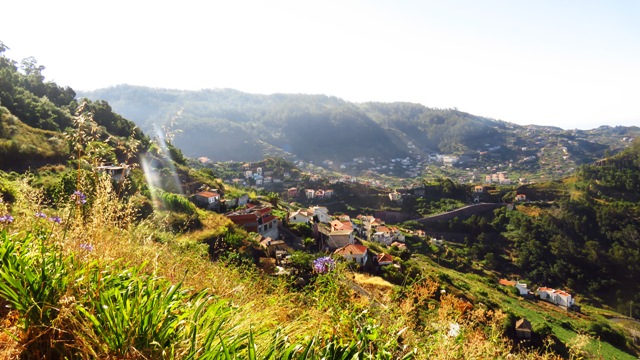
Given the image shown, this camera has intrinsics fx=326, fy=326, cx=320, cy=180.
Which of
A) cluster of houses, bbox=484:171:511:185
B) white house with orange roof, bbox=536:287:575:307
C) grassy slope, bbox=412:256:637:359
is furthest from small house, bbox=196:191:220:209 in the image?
cluster of houses, bbox=484:171:511:185

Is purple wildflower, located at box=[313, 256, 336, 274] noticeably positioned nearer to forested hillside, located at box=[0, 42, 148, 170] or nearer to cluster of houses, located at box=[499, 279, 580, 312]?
forested hillside, located at box=[0, 42, 148, 170]

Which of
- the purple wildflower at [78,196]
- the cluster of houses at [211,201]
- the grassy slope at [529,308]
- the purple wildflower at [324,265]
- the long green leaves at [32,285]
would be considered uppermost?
the purple wildflower at [78,196]

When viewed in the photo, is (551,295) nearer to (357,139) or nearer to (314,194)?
(314,194)

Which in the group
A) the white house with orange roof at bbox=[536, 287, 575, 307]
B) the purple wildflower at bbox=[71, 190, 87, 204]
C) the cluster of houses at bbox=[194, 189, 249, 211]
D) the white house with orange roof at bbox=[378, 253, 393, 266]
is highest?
the purple wildflower at bbox=[71, 190, 87, 204]

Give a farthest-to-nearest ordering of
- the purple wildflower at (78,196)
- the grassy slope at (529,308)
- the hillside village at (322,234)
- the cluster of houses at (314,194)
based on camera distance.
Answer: the cluster of houses at (314,194) → the grassy slope at (529,308) → the hillside village at (322,234) → the purple wildflower at (78,196)

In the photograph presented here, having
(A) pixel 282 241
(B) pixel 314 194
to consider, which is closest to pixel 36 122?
(A) pixel 282 241

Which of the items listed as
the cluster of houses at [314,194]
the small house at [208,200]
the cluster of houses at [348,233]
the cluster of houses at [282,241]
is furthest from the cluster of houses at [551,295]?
the small house at [208,200]

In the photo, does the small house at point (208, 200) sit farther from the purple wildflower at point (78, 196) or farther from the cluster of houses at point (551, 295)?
the cluster of houses at point (551, 295)

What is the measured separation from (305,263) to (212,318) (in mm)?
7960

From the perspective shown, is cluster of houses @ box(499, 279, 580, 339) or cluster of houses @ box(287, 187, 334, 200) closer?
cluster of houses @ box(499, 279, 580, 339)

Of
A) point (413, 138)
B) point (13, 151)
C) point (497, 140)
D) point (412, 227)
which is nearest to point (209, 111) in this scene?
point (413, 138)

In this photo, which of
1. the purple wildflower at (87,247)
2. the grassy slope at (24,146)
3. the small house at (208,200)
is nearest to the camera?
the purple wildflower at (87,247)

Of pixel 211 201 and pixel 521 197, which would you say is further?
pixel 521 197

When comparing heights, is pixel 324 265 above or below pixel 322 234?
above
